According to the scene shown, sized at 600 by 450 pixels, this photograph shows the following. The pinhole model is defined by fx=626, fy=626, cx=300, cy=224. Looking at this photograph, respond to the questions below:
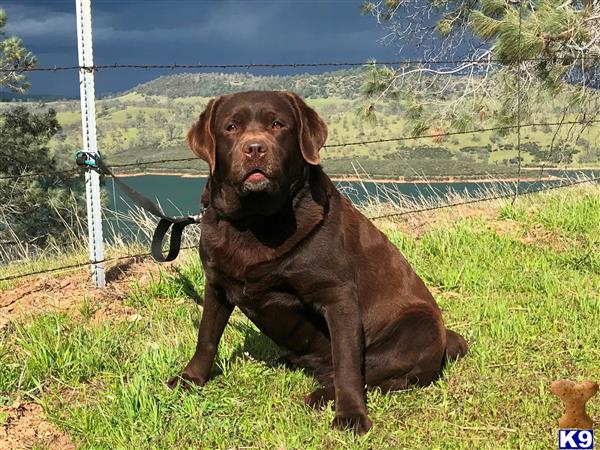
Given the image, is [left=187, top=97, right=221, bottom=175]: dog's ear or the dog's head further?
[left=187, top=97, right=221, bottom=175]: dog's ear

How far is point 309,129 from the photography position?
292 centimetres

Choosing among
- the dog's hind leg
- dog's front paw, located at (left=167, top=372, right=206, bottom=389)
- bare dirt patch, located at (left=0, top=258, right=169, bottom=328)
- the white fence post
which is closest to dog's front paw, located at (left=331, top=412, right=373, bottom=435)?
the dog's hind leg

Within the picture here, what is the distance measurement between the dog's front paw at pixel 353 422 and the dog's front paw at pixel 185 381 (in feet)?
2.53

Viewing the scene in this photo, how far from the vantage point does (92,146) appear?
4320 mm

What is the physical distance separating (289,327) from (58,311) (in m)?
1.84

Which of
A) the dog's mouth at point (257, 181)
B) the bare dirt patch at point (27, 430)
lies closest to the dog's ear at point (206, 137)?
the dog's mouth at point (257, 181)

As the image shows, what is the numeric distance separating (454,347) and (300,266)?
1.16 meters

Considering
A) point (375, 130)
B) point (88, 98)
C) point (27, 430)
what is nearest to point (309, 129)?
point (27, 430)

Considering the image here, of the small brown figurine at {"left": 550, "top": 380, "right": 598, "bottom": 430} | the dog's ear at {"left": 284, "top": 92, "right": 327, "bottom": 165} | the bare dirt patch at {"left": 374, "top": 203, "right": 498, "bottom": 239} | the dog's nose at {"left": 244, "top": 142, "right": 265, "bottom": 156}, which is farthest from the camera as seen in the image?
the bare dirt patch at {"left": 374, "top": 203, "right": 498, "bottom": 239}

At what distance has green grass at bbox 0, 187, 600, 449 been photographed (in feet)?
8.85

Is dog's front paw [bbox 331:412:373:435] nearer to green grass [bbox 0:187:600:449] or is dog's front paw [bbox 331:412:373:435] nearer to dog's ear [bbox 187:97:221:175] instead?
green grass [bbox 0:187:600:449]

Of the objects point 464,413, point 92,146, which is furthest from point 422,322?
point 92,146

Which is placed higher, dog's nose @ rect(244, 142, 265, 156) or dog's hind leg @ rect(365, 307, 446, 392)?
dog's nose @ rect(244, 142, 265, 156)

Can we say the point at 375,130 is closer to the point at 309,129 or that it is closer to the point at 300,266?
the point at 309,129
